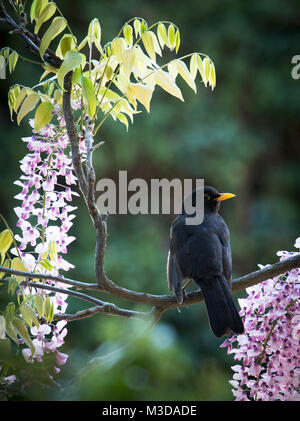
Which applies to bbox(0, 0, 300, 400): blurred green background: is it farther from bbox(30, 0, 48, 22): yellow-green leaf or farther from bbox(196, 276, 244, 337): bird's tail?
bbox(30, 0, 48, 22): yellow-green leaf

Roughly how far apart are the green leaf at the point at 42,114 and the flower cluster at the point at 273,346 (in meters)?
0.75

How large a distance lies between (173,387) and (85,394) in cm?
10

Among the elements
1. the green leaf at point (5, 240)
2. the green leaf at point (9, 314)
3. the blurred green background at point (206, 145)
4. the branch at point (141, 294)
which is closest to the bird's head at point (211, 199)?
the branch at point (141, 294)

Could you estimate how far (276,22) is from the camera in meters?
5.98

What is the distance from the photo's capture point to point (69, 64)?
110cm

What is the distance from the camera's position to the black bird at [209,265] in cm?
153

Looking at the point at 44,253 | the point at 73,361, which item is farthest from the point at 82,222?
the point at 73,361

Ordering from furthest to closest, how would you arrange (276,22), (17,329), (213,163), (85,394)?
1. (276,22)
2. (213,163)
3. (17,329)
4. (85,394)

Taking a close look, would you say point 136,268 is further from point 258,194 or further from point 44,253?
point 44,253

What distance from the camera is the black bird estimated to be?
153 cm

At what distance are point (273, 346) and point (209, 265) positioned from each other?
56 centimetres

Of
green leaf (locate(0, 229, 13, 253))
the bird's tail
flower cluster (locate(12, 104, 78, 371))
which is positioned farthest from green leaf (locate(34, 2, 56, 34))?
the bird's tail

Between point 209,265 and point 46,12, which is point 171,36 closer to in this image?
point 46,12

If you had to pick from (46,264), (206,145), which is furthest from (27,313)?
(206,145)
